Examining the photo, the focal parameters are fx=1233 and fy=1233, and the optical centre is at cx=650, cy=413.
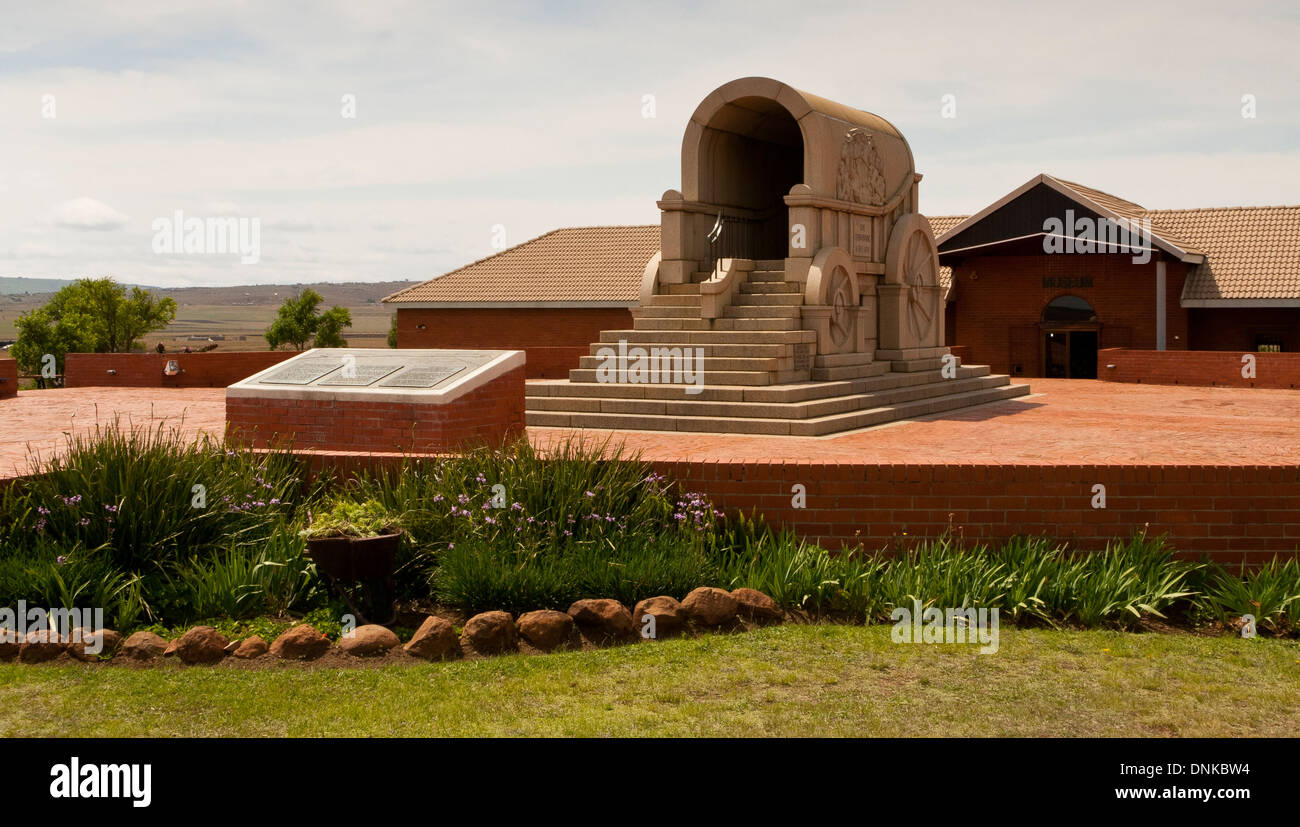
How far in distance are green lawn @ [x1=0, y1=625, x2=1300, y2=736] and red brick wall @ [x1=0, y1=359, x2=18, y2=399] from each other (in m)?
17.9

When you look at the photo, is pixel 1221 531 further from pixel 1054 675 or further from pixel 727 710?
pixel 727 710

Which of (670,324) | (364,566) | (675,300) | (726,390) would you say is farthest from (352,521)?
(675,300)

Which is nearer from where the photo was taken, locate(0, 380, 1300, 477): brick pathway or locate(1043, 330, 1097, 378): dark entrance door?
locate(0, 380, 1300, 477): brick pathway

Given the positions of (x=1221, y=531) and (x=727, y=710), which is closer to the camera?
(x=727, y=710)

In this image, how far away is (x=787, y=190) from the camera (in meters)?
21.3

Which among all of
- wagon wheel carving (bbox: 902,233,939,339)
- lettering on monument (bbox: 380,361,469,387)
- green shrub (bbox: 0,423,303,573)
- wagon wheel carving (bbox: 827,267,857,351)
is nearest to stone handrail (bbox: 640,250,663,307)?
wagon wheel carving (bbox: 827,267,857,351)

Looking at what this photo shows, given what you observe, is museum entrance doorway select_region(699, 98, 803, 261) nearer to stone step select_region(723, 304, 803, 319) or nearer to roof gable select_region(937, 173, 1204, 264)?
stone step select_region(723, 304, 803, 319)

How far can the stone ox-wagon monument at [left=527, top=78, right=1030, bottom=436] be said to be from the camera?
15.7m

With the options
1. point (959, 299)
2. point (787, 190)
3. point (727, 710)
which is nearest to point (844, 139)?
point (787, 190)

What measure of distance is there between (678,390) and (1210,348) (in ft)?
71.5

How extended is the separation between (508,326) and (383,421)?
94.4 feet

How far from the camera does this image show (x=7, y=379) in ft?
75.9

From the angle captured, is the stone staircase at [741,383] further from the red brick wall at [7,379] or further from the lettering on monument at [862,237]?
the red brick wall at [7,379]

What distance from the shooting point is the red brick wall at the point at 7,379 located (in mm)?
23062
